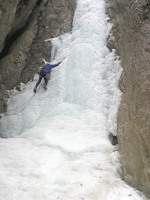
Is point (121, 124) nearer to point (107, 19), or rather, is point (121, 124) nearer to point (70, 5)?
point (107, 19)

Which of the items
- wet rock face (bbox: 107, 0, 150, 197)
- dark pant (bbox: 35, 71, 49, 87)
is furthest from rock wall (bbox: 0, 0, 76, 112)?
wet rock face (bbox: 107, 0, 150, 197)

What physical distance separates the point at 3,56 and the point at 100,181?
744cm

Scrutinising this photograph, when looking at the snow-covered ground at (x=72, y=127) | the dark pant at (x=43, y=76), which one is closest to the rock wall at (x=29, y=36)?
the snow-covered ground at (x=72, y=127)

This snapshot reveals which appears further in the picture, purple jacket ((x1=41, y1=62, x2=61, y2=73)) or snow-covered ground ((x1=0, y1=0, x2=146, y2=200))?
purple jacket ((x1=41, y1=62, x2=61, y2=73))

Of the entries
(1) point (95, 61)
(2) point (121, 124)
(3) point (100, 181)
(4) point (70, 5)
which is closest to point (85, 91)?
(1) point (95, 61)

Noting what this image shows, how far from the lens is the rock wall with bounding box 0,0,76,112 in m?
9.83

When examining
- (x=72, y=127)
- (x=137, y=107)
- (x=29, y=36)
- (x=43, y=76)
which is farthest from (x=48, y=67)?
(x=137, y=107)

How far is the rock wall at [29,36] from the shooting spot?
32.2ft

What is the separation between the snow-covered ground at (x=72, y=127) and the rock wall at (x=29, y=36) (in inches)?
15.7

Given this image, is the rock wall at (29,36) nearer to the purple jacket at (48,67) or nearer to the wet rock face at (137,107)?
the purple jacket at (48,67)

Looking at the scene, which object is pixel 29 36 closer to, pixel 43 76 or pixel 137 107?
pixel 43 76

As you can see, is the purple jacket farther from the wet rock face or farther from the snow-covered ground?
the wet rock face

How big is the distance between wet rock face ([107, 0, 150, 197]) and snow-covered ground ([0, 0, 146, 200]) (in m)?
0.35

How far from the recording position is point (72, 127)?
7391 mm
